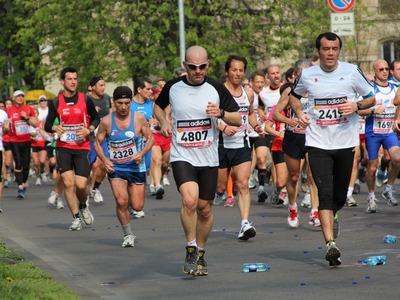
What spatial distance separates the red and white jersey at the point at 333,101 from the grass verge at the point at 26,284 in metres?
2.77

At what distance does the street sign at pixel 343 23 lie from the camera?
19.7 metres

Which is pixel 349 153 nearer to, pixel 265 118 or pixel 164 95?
pixel 164 95

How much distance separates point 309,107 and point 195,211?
5.10 feet

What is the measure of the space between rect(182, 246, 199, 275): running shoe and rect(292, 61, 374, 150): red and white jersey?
5.03ft

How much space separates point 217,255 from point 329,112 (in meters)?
1.93

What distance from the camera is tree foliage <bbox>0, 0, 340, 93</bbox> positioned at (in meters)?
35.2

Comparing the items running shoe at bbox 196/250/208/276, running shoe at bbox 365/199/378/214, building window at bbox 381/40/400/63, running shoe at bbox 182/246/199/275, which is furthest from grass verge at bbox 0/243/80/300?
building window at bbox 381/40/400/63

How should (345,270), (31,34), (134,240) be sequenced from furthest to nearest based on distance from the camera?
(31,34) < (134,240) < (345,270)

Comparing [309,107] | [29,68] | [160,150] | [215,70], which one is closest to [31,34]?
[29,68]

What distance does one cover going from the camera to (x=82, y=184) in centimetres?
1368

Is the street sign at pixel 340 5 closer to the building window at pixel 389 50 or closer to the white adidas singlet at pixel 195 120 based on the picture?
the white adidas singlet at pixel 195 120

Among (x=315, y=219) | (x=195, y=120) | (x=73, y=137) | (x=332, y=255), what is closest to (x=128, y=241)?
(x=315, y=219)

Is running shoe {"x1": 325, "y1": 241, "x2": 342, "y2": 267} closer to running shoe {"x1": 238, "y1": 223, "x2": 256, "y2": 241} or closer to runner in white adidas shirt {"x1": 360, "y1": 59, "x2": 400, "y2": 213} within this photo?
running shoe {"x1": 238, "y1": 223, "x2": 256, "y2": 241}

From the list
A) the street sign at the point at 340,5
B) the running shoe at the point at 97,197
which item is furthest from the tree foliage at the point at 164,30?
the running shoe at the point at 97,197
